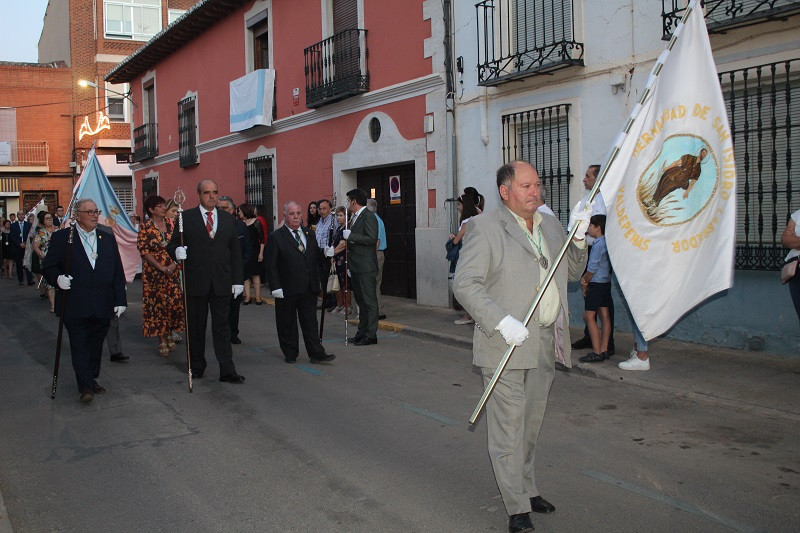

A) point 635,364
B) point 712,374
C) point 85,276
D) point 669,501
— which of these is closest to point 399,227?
point 635,364

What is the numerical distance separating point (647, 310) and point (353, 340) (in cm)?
571

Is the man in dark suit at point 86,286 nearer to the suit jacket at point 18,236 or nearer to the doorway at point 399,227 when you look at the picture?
the doorway at point 399,227

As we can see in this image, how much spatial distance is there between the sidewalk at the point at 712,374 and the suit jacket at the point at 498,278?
3.28 meters

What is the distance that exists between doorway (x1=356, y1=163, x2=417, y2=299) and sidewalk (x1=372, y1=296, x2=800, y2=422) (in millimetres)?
4247

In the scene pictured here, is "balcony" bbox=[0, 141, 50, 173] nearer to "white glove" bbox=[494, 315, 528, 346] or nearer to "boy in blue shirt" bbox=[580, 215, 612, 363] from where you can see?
"boy in blue shirt" bbox=[580, 215, 612, 363]

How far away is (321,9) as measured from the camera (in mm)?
16281

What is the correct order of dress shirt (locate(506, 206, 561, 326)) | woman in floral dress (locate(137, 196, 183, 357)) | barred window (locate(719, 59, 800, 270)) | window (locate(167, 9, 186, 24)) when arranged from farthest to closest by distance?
window (locate(167, 9, 186, 24)), woman in floral dress (locate(137, 196, 183, 357)), barred window (locate(719, 59, 800, 270)), dress shirt (locate(506, 206, 561, 326))

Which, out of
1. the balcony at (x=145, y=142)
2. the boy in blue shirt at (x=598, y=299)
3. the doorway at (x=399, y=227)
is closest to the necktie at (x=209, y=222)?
the boy in blue shirt at (x=598, y=299)

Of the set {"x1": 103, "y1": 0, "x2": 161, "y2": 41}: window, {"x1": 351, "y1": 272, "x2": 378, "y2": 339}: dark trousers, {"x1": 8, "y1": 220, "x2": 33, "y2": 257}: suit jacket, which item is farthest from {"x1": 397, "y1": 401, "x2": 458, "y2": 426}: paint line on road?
{"x1": 103, "y1": 0, "x2": 161, "y2": 41}: window

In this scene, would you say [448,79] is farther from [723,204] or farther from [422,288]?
[723,204]

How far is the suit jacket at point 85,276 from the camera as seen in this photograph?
23.1ft

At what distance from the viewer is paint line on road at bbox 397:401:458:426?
617 centimetres

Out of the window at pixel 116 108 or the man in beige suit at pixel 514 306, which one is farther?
the window at pixel 116 108

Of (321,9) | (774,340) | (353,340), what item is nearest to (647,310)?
(774,340)
